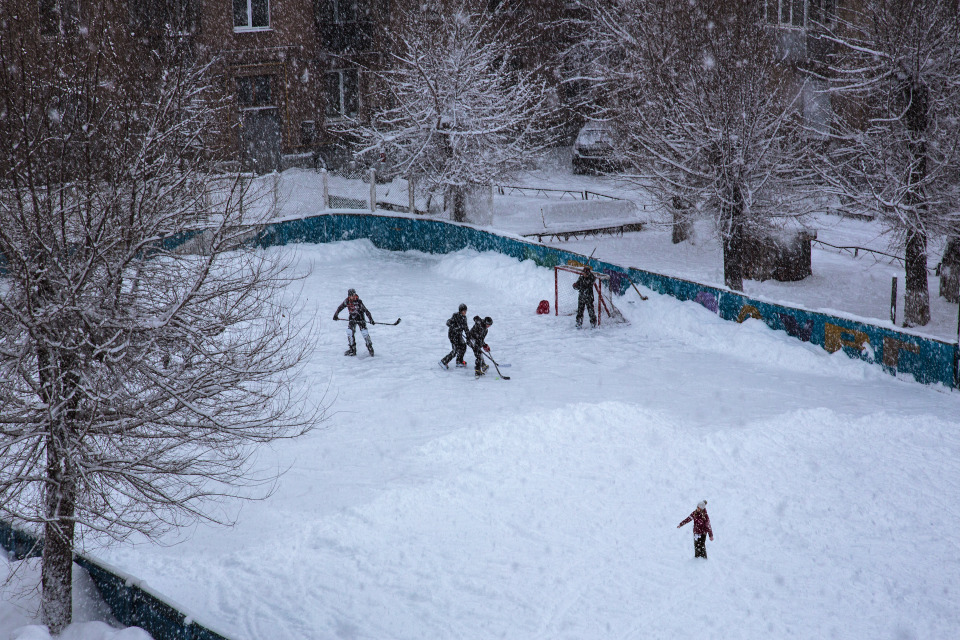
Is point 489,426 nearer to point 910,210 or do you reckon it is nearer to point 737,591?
point 737,591

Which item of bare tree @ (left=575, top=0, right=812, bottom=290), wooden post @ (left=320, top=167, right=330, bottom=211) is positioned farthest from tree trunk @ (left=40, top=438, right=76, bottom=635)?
wooden post @ (left=320, top=167, right=330, bottom=211)

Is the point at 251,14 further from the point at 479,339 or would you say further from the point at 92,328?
the point at 92,328

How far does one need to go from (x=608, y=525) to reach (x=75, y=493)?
20.4 ft

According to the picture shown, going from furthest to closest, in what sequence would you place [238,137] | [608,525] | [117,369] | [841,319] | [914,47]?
[238,137] → [914,47] → [841,319] → [608,525] → [117,369]

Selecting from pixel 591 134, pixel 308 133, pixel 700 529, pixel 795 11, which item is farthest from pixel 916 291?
pixel 308 133

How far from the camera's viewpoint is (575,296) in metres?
20.6

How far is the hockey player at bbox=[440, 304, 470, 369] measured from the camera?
15.7 m

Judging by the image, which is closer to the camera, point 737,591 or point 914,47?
point 737,591

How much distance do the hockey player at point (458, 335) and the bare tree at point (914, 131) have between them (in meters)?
8.80

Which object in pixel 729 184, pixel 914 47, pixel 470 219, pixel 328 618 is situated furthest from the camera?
pixel 470 219

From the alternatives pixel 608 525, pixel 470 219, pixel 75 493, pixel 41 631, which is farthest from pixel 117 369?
pixel 470 219

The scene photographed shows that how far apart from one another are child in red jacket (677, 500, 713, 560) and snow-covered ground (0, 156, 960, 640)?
0.50 feet

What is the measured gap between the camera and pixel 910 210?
1753 cm

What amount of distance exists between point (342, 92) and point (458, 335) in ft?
70.8
